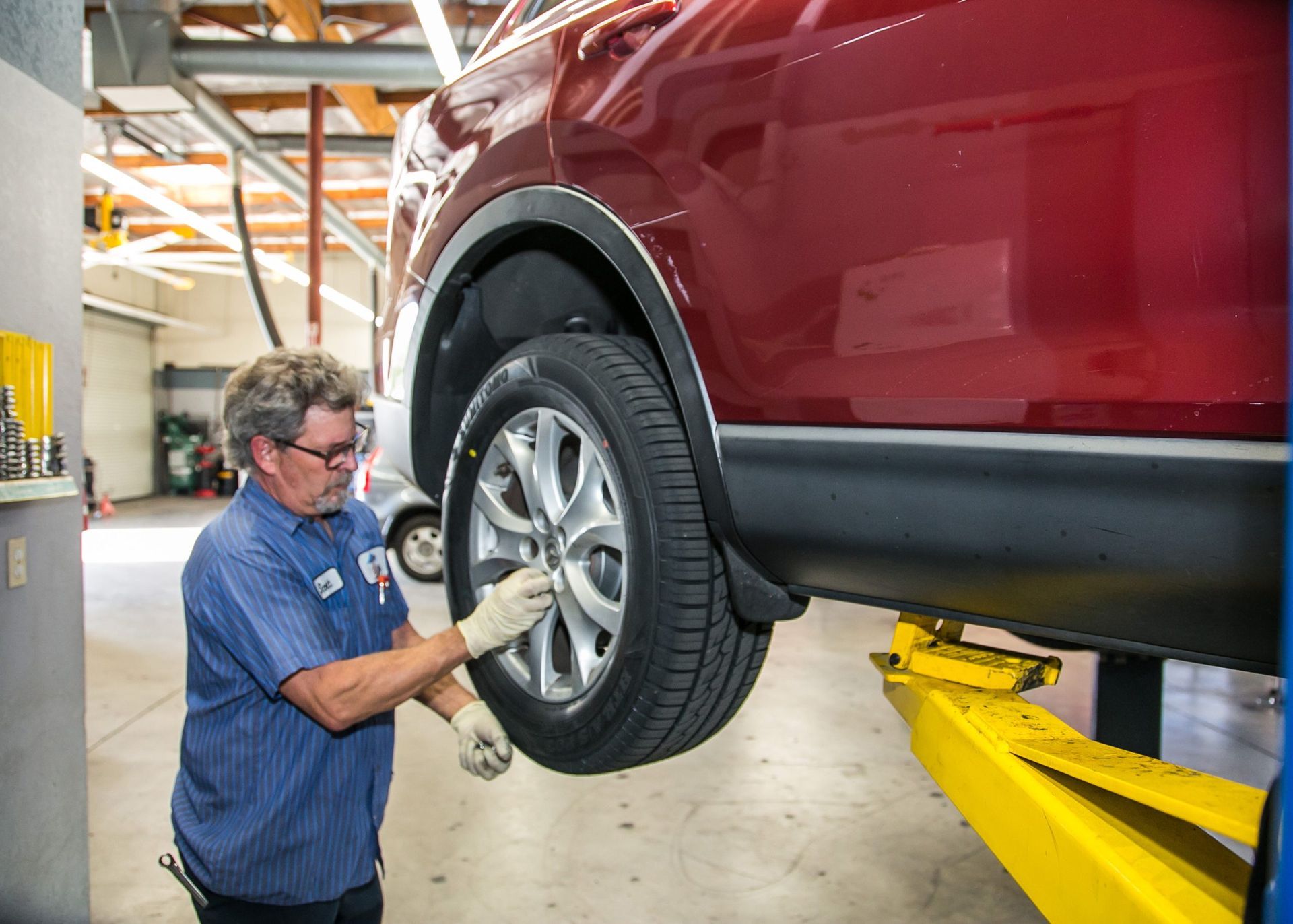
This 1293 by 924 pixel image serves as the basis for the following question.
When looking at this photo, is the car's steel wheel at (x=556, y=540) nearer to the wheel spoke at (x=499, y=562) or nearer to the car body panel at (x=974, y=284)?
the wheel spoke at (x=499, y=562)

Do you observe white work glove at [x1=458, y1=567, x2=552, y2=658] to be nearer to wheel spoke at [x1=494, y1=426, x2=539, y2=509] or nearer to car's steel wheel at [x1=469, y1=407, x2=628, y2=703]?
car's steel wheel at [x1=469, y1=407, x2=628, y2=703]

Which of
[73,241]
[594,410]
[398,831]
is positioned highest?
[73,241]

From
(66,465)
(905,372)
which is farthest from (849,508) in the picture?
(66,465)

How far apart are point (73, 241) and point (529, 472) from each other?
4.26 ft

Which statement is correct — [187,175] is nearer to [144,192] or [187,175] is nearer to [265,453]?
[144,192]

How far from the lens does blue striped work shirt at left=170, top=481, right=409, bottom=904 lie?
1519 mm

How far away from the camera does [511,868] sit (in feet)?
8.23

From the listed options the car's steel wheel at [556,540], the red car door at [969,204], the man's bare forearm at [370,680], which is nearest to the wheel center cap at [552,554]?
the car's steel wheel at [556,540]

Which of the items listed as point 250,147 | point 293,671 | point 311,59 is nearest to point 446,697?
point 293,671

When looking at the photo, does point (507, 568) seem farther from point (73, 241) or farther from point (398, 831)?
point (398, 831)

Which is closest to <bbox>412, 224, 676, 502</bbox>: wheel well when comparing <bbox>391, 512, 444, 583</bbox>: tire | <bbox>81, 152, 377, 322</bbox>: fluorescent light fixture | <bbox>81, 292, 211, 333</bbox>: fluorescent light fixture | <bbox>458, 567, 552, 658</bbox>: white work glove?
<bbox>458, 567, 552, 658</bbox>: white work glove

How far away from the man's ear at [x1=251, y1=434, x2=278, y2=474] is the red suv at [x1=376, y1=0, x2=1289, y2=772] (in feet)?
1.01

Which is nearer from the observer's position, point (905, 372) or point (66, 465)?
point (905, 372)

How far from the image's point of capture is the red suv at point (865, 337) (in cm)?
78
